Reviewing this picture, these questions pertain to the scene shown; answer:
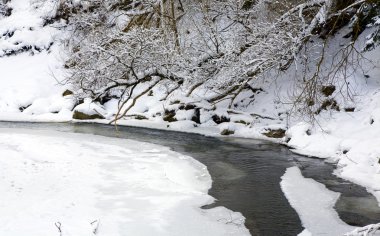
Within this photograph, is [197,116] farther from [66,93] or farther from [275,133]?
[66,93]

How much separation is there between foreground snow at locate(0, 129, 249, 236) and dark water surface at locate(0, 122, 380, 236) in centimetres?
37

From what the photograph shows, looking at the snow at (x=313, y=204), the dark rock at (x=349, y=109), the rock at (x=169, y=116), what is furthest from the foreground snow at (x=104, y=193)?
the dark rock at (x=349, y=109)

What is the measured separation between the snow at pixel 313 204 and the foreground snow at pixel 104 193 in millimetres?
1047

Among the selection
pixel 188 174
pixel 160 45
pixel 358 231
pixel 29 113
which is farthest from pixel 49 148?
pixel 29 113

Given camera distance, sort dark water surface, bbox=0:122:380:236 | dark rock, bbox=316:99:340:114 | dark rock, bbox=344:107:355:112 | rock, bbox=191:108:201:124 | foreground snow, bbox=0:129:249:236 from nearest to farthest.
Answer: foreground snow, bbox=0:129:249:236 → dark water surface, bbox=0:122:380:236 → dark rock, bbox=344:107:355:112 → dark rock, bbox=316:99:340:114 → rock, bbox=191:108:201:124

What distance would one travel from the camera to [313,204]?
25.1 feet

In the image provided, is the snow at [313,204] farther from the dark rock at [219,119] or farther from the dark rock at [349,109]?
the dark rock at [219,119]

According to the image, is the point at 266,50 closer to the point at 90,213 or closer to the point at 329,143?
the point at 329,143

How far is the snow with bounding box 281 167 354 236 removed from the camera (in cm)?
648

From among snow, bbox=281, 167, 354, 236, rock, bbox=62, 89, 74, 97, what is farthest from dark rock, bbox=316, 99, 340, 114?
rock, bbox=62, 89, 74, 97

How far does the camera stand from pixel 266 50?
15.3 meters

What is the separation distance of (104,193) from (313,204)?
11.5 ft

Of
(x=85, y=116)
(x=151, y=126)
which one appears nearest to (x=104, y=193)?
(x=151, y=126)

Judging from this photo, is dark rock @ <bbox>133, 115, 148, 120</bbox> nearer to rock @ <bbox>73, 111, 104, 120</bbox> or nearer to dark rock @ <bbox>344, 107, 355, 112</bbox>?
rock @ <bbox>73, 111, 104, 120</bbox>
